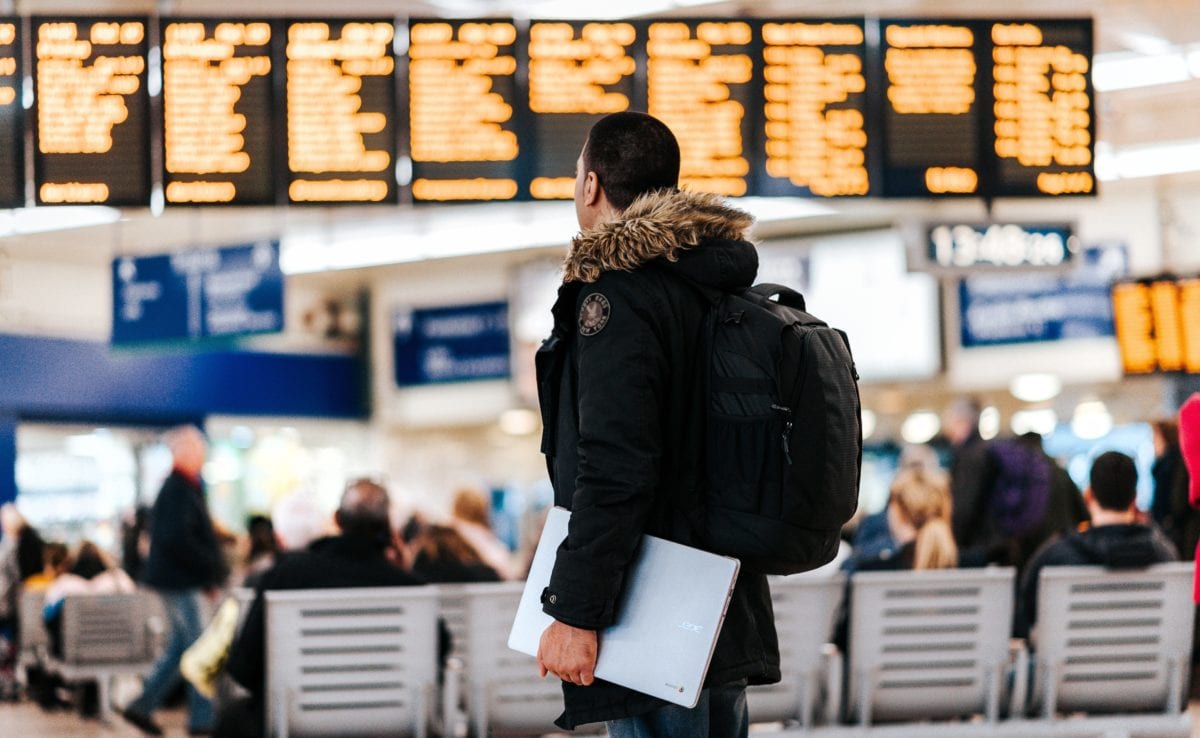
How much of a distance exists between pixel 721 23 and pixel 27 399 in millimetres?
11718

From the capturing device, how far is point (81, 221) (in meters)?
15.9

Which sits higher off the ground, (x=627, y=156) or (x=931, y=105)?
(x=931, y=105)

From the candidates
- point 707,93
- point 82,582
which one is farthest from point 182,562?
point 707,93

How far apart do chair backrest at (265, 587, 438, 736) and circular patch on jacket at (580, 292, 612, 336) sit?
130 inches

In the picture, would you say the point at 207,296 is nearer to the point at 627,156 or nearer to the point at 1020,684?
the point at 1020,684

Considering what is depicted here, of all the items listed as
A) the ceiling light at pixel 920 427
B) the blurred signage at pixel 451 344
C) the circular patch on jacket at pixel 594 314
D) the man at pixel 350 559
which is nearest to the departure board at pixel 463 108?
the man at pixel 350 559

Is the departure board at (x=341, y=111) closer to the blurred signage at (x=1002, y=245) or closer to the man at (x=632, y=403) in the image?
the blurred signage at (x=1002, y=245)

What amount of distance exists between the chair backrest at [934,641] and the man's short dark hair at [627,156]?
3653mm

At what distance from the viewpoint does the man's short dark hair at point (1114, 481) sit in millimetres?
6395

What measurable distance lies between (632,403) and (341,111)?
4723 millimetres

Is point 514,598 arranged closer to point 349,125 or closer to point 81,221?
point 349,125

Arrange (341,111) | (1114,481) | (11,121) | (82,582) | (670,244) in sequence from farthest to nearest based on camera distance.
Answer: (82,582) → (341,111) → (11,121) → (1114,481) → (670,244)

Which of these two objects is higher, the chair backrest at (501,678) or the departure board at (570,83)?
the departure board at (570,83)

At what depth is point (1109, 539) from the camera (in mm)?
6258
